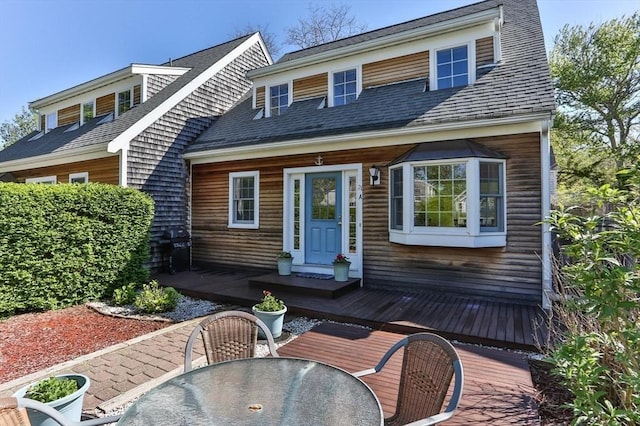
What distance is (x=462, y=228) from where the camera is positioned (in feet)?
18.0

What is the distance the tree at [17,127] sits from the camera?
99.9 ft

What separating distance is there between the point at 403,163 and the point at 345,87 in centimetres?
319

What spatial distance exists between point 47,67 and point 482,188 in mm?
24358

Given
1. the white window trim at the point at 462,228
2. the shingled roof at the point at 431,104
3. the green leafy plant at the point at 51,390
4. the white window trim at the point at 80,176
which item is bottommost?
the green leafy plant at the point at 51,390

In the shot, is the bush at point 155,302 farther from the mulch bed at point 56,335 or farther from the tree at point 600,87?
the tree at point 600,87

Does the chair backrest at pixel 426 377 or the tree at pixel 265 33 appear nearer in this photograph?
the chair backrest at pixel 426 377

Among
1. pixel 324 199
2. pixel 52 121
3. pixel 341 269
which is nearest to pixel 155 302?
pixel 341 269

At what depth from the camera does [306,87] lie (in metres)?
8.64

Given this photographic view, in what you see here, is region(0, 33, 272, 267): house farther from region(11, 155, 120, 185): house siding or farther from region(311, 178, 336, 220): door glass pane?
region(311, 178, 336, 220): door glass pane

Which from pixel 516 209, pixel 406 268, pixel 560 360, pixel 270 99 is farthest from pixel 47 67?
pixel 560 360

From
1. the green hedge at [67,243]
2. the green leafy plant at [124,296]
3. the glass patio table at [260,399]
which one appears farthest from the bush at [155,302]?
A: the glass patio table at [260,399]

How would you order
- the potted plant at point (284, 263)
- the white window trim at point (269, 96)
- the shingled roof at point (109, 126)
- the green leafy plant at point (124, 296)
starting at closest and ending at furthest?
Answer: 1. the green leafy plant at point (124, 296)
2. the potted plant at point (284, 263)
3. the shingled roof at point (109, 126)
4. the white window trim at point (269, 96)

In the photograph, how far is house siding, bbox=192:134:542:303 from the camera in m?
5.27

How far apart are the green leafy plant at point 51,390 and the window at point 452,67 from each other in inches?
284
